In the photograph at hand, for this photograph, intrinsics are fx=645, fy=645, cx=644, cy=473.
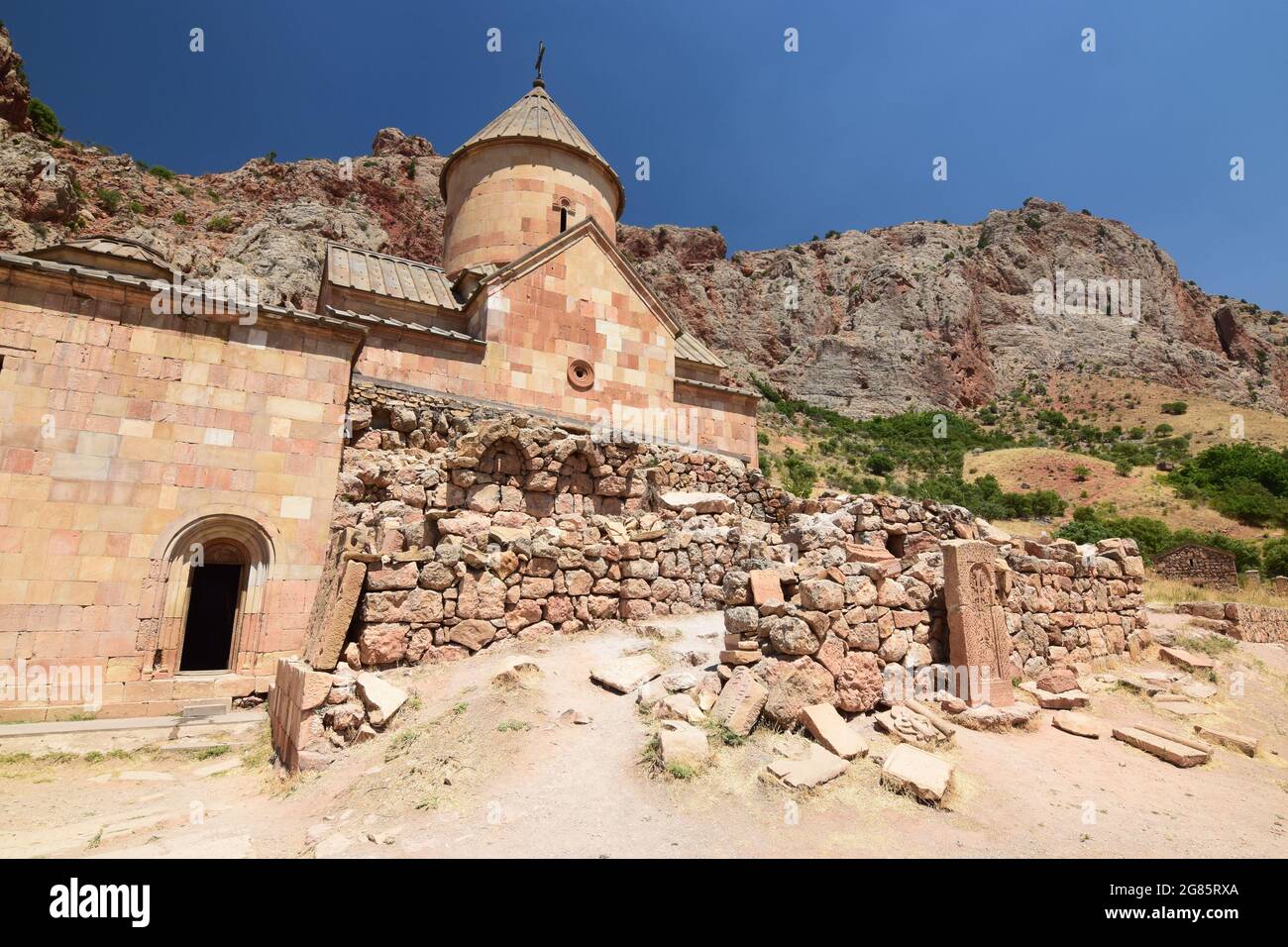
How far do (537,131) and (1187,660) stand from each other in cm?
1513

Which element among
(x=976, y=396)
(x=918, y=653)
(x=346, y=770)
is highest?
(x=976, y=396)

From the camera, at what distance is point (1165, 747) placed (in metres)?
5.25

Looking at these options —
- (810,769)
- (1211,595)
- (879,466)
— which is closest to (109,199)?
(810,769)

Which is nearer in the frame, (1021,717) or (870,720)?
(870,720)

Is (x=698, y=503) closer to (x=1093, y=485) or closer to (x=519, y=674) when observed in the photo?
(x=519, y=674)

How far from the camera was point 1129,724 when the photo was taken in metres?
6.01

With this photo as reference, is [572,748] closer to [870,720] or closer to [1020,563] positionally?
[870,720]

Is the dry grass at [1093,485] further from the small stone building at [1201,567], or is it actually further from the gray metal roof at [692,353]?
the gray metal roof at [692,353]

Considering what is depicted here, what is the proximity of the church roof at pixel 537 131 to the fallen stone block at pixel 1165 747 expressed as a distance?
570 inches

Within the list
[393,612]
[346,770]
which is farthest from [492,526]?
[346,770]

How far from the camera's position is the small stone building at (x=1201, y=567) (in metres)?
18.5

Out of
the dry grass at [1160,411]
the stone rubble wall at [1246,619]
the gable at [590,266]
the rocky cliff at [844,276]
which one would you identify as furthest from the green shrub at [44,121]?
the dry grass at [1160,411]
